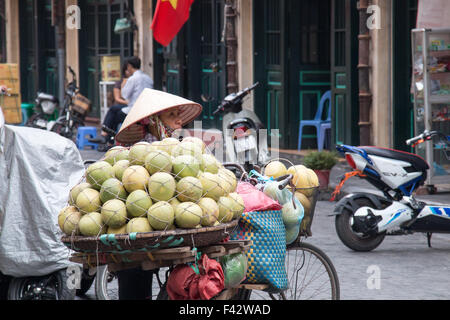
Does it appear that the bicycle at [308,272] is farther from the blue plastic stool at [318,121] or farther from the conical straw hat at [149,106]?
the blue plastic stool at [318,121]

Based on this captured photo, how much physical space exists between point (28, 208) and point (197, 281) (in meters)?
1.90

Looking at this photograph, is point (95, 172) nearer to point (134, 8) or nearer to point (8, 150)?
point (8, 150)

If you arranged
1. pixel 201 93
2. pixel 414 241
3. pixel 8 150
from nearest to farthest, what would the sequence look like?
1. pixel 8 150
2. pixel 414 241
3. pixel 201 93

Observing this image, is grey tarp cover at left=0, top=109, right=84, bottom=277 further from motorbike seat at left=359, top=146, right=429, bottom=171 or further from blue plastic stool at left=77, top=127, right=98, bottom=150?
blue plastic stool at left=77, top=127, right=98, bottom=150

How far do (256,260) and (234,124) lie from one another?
7126 mm

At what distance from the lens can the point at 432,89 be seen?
1037cm

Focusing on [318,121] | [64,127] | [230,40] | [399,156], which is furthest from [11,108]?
[399,156]

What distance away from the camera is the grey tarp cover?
534cm

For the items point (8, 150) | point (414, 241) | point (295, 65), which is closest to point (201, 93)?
point (295, 65)

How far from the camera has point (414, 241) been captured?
858 cm

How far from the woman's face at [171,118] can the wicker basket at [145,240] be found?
5.75ft

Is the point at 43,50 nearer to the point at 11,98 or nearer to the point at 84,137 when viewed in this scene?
the point at 11,98

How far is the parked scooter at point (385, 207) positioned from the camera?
771 cm

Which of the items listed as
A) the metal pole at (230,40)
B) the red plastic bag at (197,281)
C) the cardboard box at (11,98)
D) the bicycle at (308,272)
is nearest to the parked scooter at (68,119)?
the cardboard box at (11,98)
